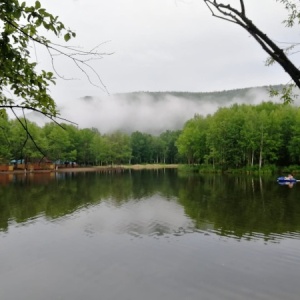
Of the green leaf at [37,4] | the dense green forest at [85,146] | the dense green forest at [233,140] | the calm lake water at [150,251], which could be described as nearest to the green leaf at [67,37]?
the green leaf at [37,4]

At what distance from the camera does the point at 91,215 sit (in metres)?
23.8

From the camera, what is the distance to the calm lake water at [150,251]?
1106 centimetres

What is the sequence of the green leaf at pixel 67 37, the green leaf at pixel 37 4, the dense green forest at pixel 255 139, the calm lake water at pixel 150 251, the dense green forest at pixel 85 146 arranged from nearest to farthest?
the green leaf at pixel 37 4 → the green leaf at pixel 67 37 → the calm lake water at pixel 150 251 → the dense green forest at pixel 255 139 → the dense green forest at pixel 85 146

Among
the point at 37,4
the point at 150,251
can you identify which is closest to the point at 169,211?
the point at 150,251

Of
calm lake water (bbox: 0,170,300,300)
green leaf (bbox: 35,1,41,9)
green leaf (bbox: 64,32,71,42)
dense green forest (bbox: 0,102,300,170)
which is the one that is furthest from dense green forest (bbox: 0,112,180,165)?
green leaf (bbox: 35,1,41,9)

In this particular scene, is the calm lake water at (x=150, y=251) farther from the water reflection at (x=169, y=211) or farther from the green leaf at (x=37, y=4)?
the green leaf at (x=37, y=4)

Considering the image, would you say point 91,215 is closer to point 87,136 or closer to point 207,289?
point 207,289

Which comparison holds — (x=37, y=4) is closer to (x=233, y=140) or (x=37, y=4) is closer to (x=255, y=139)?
(x=255, y=139)

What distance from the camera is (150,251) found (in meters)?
15.1

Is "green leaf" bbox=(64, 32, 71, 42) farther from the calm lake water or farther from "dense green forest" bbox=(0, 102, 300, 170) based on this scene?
"dense green forest" bbox=(0, 102, 300, 170)

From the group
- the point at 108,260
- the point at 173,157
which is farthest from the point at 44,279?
the point at 173,157

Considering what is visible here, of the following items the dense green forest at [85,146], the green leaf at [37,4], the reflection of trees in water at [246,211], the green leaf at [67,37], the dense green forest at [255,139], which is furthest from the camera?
the dense green forest at [85,146]

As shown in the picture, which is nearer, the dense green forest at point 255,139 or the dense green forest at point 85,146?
the dense green forest at point 255,139

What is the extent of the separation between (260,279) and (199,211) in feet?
43.2
